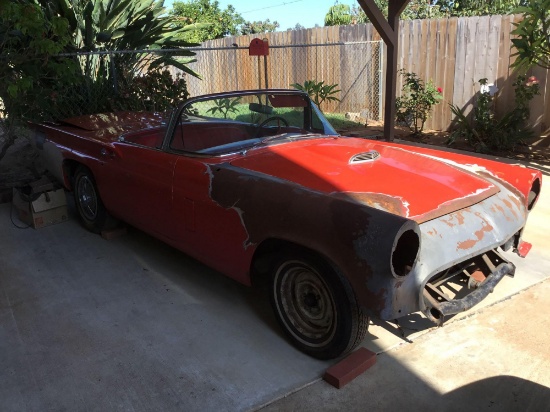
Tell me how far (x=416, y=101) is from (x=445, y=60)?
1.00 m

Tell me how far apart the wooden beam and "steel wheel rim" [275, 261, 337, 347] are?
597 centimetres

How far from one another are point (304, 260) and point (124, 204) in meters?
2.12

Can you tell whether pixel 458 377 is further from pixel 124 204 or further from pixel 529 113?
pixel 529 113

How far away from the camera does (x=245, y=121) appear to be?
4121mm

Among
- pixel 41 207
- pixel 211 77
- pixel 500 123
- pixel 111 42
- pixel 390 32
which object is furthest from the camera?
pixel 211 77

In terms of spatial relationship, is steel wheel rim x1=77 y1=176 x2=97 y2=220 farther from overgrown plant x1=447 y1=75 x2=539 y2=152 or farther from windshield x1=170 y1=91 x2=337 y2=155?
overgrown plant x1=447 y1=75 x2=539 y2=152

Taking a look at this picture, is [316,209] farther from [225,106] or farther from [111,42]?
[111,42]

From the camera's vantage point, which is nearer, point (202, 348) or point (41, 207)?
point (202, 348)

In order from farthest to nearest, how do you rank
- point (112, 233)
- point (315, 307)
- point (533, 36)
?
1. point (533, 36)
2. point (112, 233)
3. point (315, 307)

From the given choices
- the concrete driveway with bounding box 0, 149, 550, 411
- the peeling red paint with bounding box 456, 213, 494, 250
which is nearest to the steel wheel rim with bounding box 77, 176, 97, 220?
the concrete driveway with bounding box 0, 149, 550, 411

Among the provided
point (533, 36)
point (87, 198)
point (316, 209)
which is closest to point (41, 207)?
point (87, 198)

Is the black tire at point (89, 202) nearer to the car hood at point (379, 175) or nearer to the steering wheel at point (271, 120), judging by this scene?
the steering wheel at point (271, 120)

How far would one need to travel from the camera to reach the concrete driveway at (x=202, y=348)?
2.63 metres

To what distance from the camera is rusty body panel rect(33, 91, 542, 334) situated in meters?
2.45
